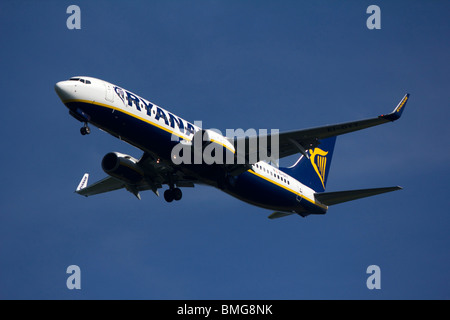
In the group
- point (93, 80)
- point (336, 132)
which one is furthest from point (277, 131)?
point (93, 80)

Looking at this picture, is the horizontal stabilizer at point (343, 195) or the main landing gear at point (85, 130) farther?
the horizontal stabilizer at point (343, 195)

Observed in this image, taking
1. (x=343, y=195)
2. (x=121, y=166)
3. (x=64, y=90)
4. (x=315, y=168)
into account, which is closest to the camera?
(x=64, y=90)

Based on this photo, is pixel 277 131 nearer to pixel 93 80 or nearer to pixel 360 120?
pixel 360 120

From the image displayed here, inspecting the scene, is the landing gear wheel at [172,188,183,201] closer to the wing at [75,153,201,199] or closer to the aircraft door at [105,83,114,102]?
the wing at [75,153,201,199]

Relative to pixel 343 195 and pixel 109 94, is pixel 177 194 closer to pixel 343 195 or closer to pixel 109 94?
pixel 109 94

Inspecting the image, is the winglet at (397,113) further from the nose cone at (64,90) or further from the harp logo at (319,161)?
the nose cone at (64,90)

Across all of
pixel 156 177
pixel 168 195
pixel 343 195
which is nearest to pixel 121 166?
pixel 156 177

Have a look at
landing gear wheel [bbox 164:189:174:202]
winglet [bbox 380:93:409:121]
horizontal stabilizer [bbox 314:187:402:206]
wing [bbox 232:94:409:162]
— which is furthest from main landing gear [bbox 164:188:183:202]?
winglet [bbox 380:93:409:121]

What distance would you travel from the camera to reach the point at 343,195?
39594 millimetres

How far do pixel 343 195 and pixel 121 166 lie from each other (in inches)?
592

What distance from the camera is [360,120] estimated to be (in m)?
31.2

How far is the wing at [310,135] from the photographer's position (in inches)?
1200

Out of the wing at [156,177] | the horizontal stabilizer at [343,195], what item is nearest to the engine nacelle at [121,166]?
the wing at [156,177]

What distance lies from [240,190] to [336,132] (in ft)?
25.9
